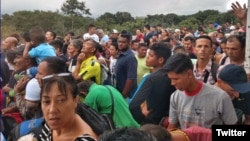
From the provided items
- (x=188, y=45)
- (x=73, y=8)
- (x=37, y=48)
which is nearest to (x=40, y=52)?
(x=37, y=48)

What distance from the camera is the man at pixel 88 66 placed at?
4.85 metres

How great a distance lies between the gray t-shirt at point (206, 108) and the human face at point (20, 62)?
224 centimetres

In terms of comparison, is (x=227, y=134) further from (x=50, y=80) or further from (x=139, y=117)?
A: (x=139, y=117)

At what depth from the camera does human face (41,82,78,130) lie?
2.14 meters

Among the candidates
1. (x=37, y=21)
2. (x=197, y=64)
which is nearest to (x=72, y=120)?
(x=197, y=64)

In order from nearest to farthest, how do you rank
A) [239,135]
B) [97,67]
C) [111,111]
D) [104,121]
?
[239,135], [104,121], [111,111], [97,67]

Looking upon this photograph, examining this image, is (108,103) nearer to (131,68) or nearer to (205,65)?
(205,65)

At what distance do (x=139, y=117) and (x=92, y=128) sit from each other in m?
1.29

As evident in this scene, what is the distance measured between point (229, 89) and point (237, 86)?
65 mm

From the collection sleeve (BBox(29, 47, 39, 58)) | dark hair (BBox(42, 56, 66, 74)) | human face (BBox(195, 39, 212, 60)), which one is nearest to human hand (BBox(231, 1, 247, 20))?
human face (BBox(195, 39, 212, 60))

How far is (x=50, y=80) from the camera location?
226 cm

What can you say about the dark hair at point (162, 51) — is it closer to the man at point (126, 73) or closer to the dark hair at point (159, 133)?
the man at point (126, 73)

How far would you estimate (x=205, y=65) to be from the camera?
14.0 ft

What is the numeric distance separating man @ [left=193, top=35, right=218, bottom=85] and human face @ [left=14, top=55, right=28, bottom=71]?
6.46 feet
